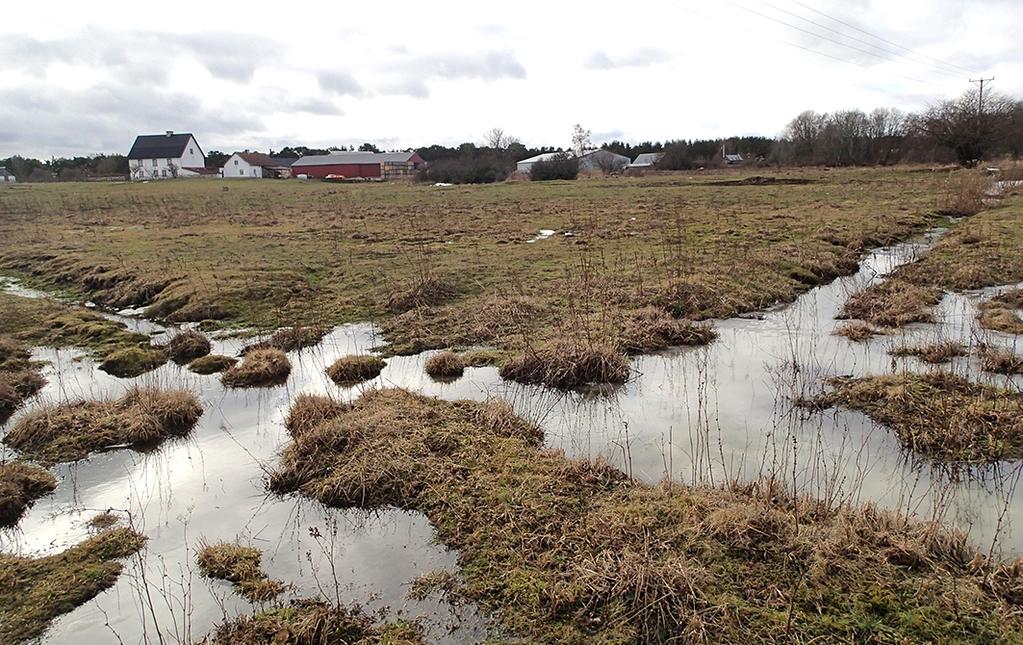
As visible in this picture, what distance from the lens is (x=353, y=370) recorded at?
9797mm

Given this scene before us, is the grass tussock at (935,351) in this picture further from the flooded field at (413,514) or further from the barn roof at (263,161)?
the barn roof at (263,161)

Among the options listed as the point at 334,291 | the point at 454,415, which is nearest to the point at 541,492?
the point at 454,415

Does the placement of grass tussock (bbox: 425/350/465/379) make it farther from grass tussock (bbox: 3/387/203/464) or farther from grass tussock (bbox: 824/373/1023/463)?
grass tussock (bbox: 824/373/1023/463)

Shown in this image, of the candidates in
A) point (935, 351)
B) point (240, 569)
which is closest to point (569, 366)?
point (240, 569)

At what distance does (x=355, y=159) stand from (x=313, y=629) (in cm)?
10092

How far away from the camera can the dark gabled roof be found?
313 feet

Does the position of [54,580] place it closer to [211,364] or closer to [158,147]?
[211,364]

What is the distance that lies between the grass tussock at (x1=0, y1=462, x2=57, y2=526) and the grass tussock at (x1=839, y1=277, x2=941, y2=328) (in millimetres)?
12616

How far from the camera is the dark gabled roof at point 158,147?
9544 cm

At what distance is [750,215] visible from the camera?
85.0ft

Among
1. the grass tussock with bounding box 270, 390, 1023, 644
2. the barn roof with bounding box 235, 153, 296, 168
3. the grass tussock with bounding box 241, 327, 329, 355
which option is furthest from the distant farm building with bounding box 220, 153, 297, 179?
the grass tussock with bounding box 270, 390, 1023, 644

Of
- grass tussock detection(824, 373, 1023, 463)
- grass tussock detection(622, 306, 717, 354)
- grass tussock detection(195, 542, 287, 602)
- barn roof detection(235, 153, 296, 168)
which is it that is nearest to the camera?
grass tussock detection(195, 542, 287, 602)

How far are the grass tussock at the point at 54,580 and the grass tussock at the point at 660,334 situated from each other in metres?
7.60

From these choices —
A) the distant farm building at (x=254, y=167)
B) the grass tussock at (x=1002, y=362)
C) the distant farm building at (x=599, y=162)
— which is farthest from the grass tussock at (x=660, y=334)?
the distant farm building at (x=254, y=167)
